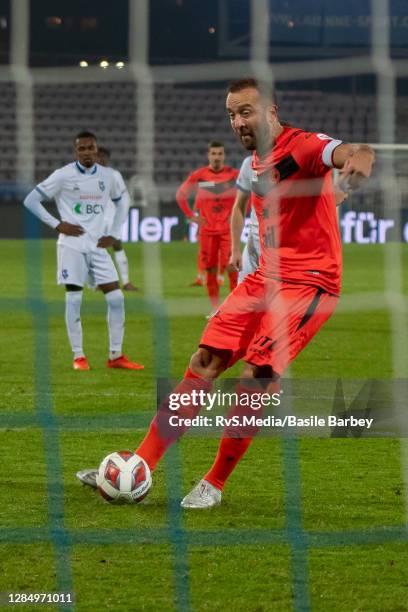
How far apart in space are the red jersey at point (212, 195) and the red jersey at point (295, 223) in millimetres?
7499

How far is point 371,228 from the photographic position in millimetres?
25250

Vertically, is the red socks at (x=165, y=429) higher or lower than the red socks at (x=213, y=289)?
higher

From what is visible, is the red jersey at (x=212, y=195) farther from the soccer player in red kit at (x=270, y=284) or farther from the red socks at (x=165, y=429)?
the red socks at (x=165, y=429)

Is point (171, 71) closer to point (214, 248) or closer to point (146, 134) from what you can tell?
point (214, 248)

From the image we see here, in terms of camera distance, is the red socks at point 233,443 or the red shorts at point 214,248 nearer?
the red socks at point 233,443

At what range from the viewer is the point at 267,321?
4.51 meters

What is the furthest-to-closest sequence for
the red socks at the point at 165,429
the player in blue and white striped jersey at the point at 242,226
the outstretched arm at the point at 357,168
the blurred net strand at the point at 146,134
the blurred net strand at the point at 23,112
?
the blurred net strand at the point at 146,134
the blurred net strand at the point at 23,112
the player in blue and white striped jersey at the point at 242,226
the red socks at the point at 165,429
the outstretched arm at the point at 357,168

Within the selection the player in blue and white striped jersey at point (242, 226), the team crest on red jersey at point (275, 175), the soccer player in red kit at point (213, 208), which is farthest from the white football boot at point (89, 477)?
the soccer player in red kit at point (213, 208)

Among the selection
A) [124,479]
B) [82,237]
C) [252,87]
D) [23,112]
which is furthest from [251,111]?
[23,112]

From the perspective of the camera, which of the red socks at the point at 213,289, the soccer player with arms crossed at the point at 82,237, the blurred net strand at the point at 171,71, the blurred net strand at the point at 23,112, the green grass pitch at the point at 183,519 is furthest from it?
the blurred net strand at the point at 23,112

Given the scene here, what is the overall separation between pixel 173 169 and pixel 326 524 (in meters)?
18.3

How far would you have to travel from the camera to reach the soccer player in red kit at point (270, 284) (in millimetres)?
4457

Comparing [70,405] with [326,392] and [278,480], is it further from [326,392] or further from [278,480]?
[278,480]

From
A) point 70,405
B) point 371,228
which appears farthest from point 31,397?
point 371,228
